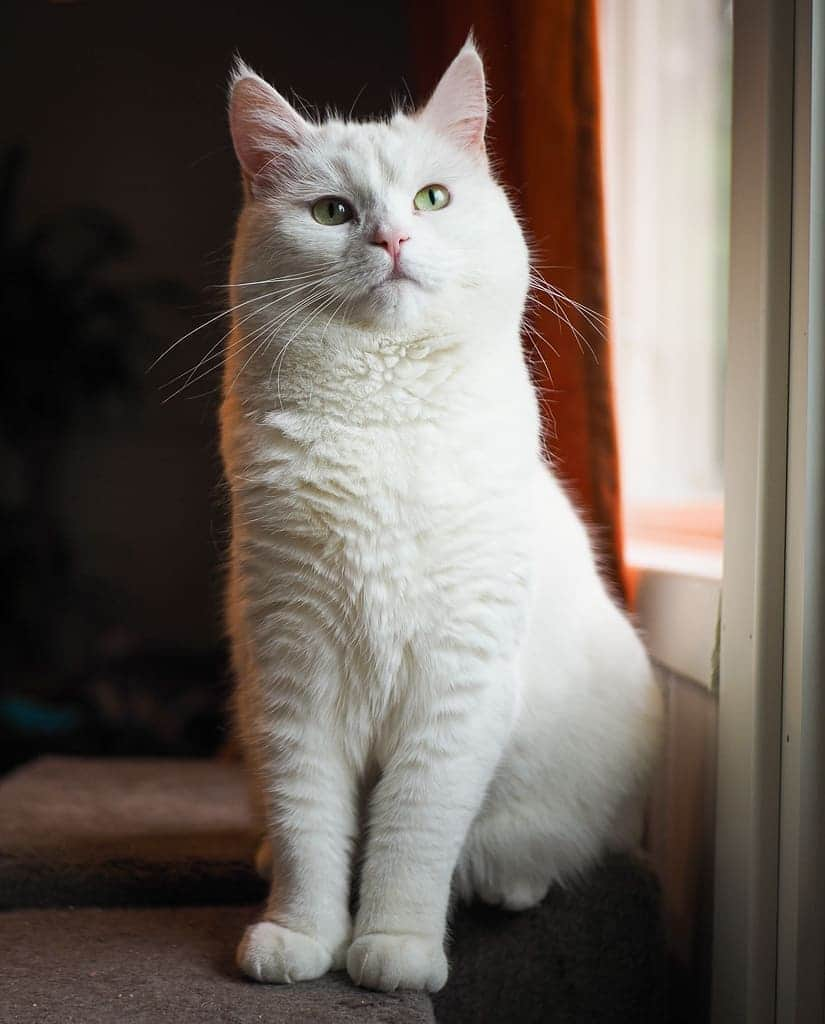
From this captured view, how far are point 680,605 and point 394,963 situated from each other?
61 cm

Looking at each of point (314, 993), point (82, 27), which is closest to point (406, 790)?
point (314, 993)

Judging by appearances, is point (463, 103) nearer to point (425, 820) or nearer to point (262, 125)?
point (262, 125)

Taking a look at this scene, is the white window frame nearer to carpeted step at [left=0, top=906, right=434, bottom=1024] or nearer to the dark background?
carpeted step at [left=0, top=906, right=434, bottom=1024]

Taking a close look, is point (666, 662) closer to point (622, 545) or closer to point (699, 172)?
point (622, 545)

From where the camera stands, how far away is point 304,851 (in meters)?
0.99

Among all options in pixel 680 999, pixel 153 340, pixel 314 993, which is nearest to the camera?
pixel 314 993

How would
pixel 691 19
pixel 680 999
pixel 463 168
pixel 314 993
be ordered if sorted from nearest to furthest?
pixel 314 993 < pixel 463 168 < pixel 680 999 < pixel 691 19

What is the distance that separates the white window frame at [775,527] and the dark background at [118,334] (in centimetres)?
209

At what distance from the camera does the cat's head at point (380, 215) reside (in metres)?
0.99

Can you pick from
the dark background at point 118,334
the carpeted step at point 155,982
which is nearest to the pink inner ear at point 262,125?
the carpeted step at point 155,982

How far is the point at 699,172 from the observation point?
159cm

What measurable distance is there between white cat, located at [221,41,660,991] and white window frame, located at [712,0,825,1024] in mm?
224

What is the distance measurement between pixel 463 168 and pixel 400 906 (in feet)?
2.48

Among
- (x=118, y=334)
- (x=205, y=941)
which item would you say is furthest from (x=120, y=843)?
(x=118, y=334)
